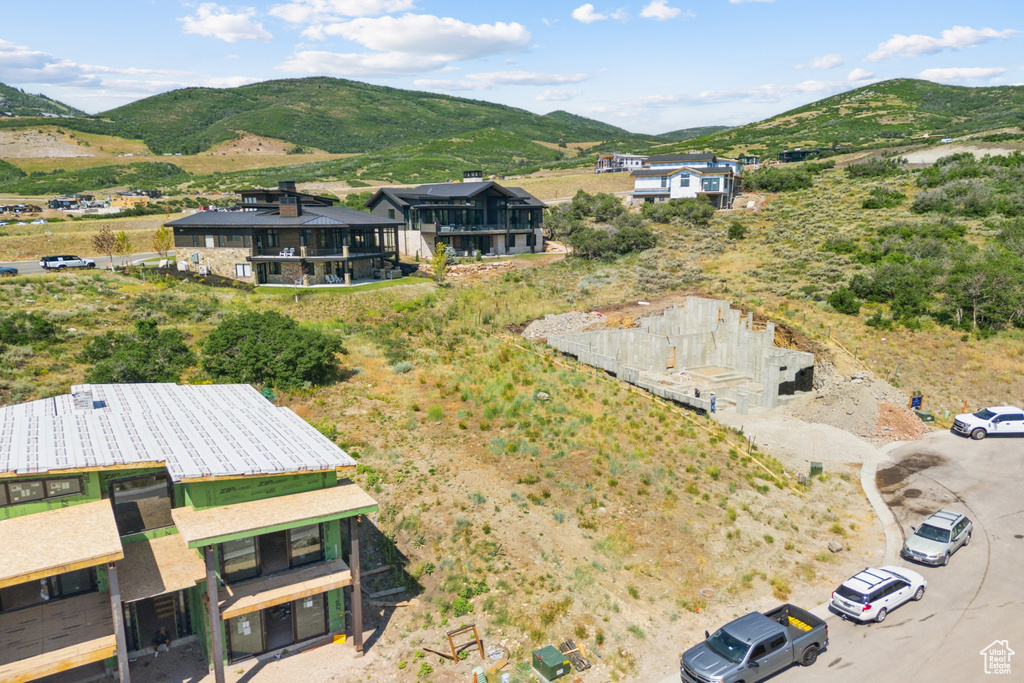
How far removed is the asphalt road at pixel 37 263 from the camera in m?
54.2

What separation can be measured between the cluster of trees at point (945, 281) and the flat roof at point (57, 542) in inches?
1770

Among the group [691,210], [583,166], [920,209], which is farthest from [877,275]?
[583,166]

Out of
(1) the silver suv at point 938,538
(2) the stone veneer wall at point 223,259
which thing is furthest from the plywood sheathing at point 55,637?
(2) the stone veneer wall at point 223,259

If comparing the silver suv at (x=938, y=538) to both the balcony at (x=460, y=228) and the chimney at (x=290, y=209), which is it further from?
the balcony at (x=460, y=228)

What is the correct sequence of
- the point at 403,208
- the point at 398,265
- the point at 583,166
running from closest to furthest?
the point at 398,265, the point at 403,208, the point at 583,166

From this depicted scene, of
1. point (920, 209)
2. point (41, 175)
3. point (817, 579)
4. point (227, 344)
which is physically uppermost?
point (41, 175)

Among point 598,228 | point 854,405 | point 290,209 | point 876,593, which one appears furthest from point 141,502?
point 598,228

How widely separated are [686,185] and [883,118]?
321 feet

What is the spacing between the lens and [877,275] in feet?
159

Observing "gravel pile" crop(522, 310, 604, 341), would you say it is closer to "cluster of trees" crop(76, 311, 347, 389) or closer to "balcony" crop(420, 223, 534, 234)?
"cluster of trees" crop(76, 311, 347, 389)

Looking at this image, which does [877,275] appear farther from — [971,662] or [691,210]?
[971,662]

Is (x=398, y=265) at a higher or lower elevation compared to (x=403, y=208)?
lower

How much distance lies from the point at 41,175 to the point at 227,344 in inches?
5122

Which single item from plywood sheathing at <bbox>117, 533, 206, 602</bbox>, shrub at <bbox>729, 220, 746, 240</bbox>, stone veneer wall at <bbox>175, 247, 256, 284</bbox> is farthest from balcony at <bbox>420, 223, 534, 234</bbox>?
plywood sheathing at <bbox>117, 533, 206, 602</bbox>
